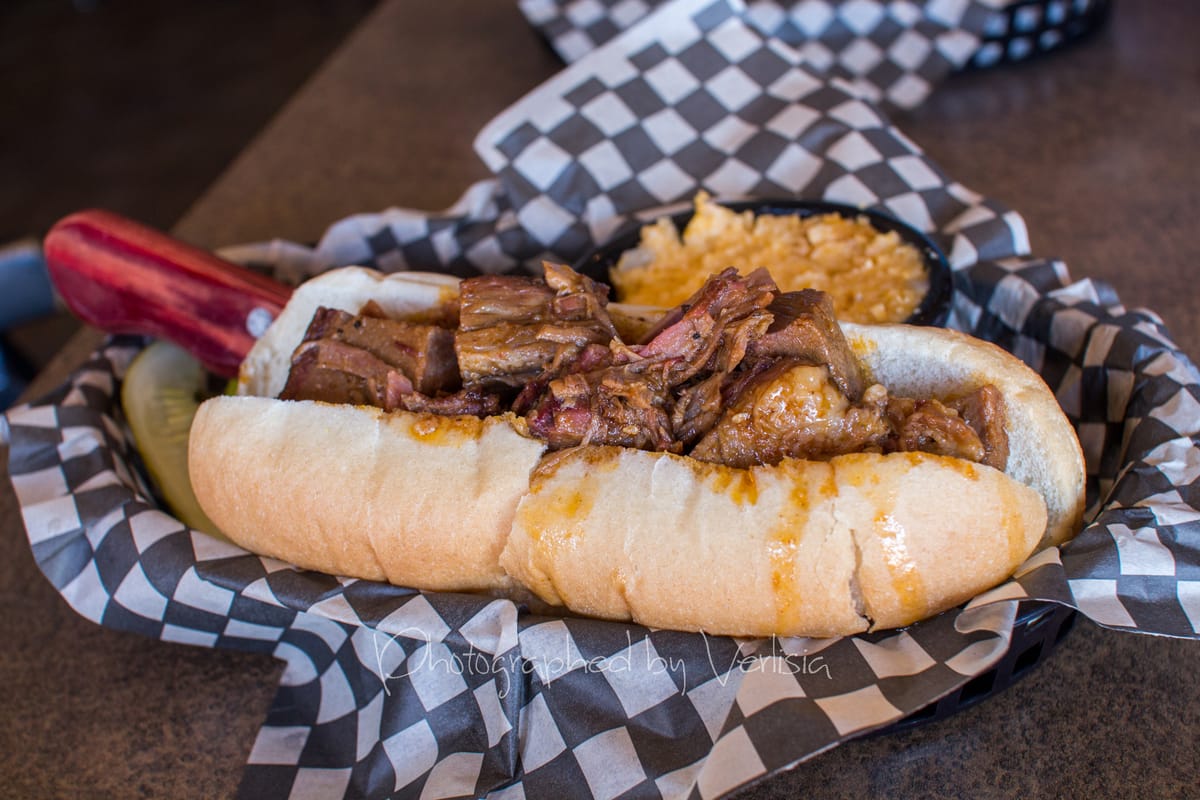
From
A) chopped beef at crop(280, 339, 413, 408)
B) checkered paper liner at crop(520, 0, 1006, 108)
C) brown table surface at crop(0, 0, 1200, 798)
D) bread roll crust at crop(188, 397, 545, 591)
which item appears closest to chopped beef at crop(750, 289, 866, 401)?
bread roll crust at crop(188, 397, 545, 591)

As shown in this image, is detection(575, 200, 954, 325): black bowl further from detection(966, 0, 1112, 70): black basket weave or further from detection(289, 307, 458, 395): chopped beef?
detection(966, 0, 1112, 70): black basket weave

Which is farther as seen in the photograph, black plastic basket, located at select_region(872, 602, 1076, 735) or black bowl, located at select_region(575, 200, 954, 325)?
black bowl, located at select_region(575, 200, 954, 325)

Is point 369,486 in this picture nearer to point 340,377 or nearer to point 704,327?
point 340,377

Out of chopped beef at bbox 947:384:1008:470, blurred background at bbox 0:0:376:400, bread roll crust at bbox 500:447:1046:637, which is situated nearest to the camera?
bread roll crust at bbox 500:447:1046:637

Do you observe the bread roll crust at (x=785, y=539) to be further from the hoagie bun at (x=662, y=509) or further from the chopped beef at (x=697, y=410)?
the chopped beef at (x=697, y=410)

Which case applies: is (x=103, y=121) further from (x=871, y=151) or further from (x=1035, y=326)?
(x=1035, y=326)

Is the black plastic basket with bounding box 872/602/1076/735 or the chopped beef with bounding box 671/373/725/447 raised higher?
the chopped beef with bounding box 671/373/725/447

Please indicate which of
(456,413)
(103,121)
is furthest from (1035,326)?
(103,121)
